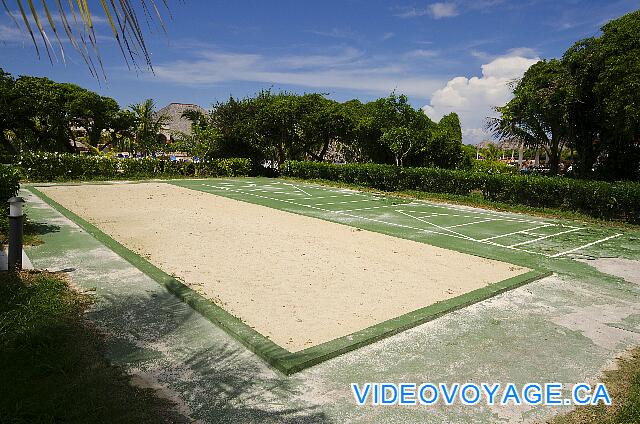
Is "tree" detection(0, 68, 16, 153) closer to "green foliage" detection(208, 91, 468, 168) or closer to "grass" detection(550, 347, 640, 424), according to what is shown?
"green foliage" detection(208, 91, 468, 168)

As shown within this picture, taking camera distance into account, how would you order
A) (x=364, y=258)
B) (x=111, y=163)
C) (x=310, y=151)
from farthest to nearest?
(x=310, y=151) < (x=111, y=163) < (x=364, y=258)

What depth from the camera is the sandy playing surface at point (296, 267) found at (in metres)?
5.36

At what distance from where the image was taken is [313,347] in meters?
4.38

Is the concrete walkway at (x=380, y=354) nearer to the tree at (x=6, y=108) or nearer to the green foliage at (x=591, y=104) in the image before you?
the green foliage at (x=591, y=104)

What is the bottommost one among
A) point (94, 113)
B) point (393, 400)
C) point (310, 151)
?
point (393, 400)

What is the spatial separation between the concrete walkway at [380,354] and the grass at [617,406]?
0.44ft

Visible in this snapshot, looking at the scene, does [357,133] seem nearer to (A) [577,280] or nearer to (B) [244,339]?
(A) [577,280]

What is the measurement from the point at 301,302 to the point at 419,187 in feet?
49.0

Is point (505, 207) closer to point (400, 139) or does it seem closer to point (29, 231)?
point (400, 139)

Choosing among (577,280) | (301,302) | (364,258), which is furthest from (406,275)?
(577,280)

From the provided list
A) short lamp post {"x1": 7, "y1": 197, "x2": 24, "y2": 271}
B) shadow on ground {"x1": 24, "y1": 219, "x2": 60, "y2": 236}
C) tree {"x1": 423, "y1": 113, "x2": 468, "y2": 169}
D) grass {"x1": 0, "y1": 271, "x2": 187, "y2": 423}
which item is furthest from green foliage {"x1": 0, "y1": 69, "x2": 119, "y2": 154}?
grass {"x1": 0, "y1": 271, "x2": 187, "y2": 423}

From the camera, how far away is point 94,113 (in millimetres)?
37625

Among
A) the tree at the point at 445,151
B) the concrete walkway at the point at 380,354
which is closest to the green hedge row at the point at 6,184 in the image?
the concrete walkway at the point at 380,354

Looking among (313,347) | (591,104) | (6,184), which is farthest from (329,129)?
(313,347)
